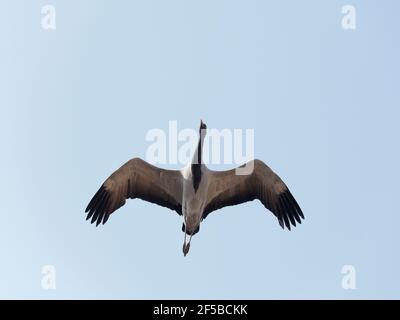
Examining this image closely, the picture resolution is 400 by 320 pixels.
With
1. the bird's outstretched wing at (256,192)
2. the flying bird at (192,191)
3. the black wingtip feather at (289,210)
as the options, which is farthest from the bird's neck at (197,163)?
the black wingtip feather at (289,210)

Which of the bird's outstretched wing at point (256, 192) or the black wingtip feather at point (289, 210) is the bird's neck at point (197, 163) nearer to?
the bird's outstretched wing at point (256, 192)

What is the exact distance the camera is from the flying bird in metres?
13.6

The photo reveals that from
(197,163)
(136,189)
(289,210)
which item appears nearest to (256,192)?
(289,210)

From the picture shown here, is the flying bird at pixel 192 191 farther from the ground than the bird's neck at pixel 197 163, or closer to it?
closer to it

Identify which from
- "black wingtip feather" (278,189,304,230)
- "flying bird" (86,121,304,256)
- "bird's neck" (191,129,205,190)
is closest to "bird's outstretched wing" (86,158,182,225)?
"flying bird" (86,121,304,256)

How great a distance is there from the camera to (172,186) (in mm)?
14039

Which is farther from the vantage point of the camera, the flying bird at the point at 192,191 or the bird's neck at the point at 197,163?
the flying bird at the point at 192,191

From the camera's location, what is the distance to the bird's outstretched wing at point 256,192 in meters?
13.8

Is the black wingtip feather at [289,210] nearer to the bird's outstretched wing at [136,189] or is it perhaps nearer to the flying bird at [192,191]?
the flying bird at [192,191]
